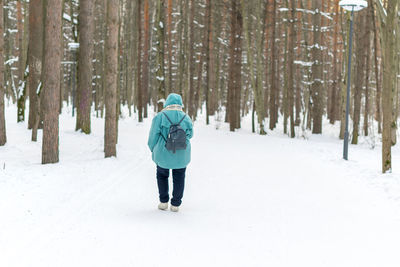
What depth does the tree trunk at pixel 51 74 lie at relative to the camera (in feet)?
27.0

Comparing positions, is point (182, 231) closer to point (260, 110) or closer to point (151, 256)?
point (151, 256)

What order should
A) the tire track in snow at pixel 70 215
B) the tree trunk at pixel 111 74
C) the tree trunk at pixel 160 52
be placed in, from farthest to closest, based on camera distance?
the tree trunk at pixel 160 52, the tree trunk at pixel 111 74, the tire track in snow at pixel 70 215

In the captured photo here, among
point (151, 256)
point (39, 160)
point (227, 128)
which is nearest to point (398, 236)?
point (151, 256)

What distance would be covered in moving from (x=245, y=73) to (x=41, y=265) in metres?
33.2

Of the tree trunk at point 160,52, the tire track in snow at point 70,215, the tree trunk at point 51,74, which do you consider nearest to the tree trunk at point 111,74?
the tire track in snow at point 70,215

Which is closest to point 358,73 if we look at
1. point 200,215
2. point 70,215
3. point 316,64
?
point 316,64

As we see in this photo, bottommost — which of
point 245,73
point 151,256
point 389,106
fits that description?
point 151,256

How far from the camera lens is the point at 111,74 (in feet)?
32.7

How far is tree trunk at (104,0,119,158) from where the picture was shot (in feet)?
31.9

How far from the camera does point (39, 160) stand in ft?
30.5

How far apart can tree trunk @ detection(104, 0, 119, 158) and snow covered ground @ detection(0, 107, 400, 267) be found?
58 cm

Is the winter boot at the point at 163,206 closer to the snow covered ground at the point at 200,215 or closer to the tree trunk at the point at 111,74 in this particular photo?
the snow covered ground at the point at 200,215

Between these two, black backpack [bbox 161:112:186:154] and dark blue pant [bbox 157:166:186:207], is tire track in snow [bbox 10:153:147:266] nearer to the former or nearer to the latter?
dark blue pant [bbox 157:166:186:207]

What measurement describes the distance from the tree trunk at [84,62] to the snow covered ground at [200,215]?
388 cm
